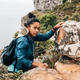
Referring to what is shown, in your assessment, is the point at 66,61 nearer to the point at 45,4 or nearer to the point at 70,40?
the point at 70,40

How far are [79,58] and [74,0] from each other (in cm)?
4930

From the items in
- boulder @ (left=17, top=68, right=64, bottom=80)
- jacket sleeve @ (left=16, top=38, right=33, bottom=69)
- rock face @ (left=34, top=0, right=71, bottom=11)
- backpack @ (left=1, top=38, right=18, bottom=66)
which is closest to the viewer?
boulder @ (left=17, top=68, right=64, bottom=80)

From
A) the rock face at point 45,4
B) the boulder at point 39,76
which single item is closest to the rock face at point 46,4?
the rock face at point 45,4

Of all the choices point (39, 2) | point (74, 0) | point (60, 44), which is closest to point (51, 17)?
point (60, 44)

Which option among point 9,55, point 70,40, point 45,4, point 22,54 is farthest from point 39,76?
point 45,4

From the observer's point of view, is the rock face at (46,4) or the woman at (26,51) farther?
the rock face at (46,4)

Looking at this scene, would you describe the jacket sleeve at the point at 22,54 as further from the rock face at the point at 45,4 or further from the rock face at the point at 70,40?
the rock face at the point at 45,4

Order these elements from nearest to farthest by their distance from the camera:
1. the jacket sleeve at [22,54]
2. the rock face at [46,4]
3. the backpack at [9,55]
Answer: the jacket sleeve at [22,54], the backpack at [9,55], the rock face at [46,4]

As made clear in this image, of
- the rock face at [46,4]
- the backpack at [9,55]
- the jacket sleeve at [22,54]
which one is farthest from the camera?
the rock face at [46,4]

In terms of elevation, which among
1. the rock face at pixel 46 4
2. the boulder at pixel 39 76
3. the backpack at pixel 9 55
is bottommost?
the boulder at pixel 39 76

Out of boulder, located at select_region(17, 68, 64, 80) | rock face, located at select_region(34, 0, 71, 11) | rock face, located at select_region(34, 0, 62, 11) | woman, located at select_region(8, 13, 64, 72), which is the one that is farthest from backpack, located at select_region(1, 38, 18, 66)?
rock face, located at select_region(34, 0, 62, 11)

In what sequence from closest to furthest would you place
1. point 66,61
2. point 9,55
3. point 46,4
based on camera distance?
point 9,55 < point 66,61 < point 46,4

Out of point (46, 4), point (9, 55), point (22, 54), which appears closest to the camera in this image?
point (22, 54)

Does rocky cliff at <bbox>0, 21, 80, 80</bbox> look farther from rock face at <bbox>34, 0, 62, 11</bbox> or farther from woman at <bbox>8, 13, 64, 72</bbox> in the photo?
rock face at <bbox>34, 0, 62, 11</bbox>
